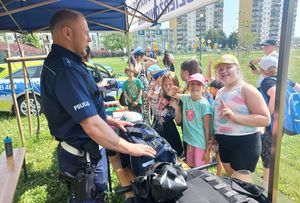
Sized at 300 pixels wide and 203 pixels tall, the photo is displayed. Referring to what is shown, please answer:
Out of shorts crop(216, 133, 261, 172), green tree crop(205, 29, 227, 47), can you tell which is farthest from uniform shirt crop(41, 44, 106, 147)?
green tree crop(205, 29, 227, 47)

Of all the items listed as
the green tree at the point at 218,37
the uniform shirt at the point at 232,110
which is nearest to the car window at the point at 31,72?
the uniform shirt at the point at 232,110

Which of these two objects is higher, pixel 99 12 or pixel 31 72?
pixel 99 12

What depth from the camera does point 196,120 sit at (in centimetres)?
267

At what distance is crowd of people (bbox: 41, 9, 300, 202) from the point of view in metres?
1.63

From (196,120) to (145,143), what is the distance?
881 mm

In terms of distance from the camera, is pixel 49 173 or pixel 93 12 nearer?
pixel 49 173

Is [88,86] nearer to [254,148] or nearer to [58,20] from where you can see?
[58,20]

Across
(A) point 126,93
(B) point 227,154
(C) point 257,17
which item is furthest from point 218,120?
(C) point 257,17

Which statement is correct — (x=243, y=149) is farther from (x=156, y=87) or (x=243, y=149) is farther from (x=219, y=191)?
(x=156, y=87)

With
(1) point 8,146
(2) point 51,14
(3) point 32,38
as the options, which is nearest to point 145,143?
(1) point 8,146

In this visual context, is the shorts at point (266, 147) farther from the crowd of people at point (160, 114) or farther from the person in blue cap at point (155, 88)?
the person in blue cap at point (155, 88)

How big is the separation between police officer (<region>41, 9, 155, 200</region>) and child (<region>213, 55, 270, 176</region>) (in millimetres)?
892

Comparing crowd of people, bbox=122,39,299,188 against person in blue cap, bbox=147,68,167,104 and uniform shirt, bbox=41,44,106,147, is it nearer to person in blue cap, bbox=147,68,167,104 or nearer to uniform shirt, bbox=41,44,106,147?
person in blue cap, bbox=147,68,167,104

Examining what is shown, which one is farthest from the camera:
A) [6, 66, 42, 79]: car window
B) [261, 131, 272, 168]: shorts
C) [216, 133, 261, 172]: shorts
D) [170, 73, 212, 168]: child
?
[6, 66, 42, 79]: car window
